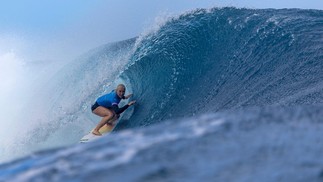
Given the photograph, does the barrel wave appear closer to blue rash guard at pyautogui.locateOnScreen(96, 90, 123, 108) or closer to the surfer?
the surfer

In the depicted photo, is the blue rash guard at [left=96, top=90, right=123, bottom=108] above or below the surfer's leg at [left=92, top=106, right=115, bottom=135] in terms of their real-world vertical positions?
A: above

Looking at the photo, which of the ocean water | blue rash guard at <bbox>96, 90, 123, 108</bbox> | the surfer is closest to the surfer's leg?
the surfer

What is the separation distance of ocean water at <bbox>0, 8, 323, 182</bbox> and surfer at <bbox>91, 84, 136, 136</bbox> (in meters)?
0.28

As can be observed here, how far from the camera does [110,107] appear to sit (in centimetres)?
969

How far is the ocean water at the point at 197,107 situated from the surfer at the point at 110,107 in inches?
10.9

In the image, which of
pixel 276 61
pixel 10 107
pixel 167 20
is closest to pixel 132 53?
pixel 167 20

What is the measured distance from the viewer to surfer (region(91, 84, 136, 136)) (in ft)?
31.4

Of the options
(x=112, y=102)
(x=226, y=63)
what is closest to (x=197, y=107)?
(x=226, y=63)

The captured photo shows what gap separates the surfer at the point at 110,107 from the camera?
31.4ft

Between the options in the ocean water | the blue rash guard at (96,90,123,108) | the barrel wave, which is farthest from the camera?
the blue rash guard at (96,90,123,108)

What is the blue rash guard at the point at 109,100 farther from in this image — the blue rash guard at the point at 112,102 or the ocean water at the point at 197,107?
the ocean water at the point at 197,107

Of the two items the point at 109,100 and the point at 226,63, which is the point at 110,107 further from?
the point at 226,63

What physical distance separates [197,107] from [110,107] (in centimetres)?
170

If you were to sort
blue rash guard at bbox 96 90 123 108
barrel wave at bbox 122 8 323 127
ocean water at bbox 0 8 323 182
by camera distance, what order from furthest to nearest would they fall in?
1. blue rash guard at bbox 96 90 123 108
2. barrel wave at bbox 122 8 323 127
3. ocean water at bbox 0 8 323 182
